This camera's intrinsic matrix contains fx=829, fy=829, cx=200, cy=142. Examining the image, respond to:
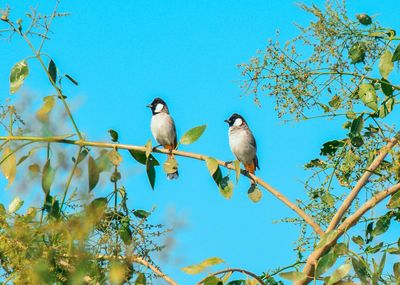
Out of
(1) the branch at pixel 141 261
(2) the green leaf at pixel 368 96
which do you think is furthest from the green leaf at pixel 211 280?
(2) the green leaf at pixel 368 96

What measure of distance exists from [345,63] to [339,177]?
1.52 ft

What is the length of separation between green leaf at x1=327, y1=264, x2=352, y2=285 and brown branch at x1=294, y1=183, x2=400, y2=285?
11 centimetres

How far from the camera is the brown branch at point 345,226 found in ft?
9.09

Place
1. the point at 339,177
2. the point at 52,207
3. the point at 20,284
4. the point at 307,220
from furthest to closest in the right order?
the point at 339,177, the point at 307,220, the point at 52,207, the point at 20,284

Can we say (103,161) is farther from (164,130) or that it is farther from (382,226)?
(164,130)

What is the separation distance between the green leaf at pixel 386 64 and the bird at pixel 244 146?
100 inches

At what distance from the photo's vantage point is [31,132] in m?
2.81

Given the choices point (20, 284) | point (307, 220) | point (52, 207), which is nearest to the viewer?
point (20, 284)

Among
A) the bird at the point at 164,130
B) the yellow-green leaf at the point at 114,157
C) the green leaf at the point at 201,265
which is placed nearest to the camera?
the green leaf at the point at 201,265

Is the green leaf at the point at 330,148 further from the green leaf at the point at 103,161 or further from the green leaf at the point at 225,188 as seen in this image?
the green leaf at the point at 103,161

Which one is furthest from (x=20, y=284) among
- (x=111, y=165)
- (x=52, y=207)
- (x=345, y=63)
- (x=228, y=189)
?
(x=345, y=63)

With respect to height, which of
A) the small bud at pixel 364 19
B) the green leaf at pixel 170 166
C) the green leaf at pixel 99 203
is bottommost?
the green leaf at pixel 99 203

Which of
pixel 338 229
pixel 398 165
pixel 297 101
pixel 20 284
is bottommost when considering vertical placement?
pixel 20 284

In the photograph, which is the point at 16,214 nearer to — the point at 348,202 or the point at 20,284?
the point at 20,284
